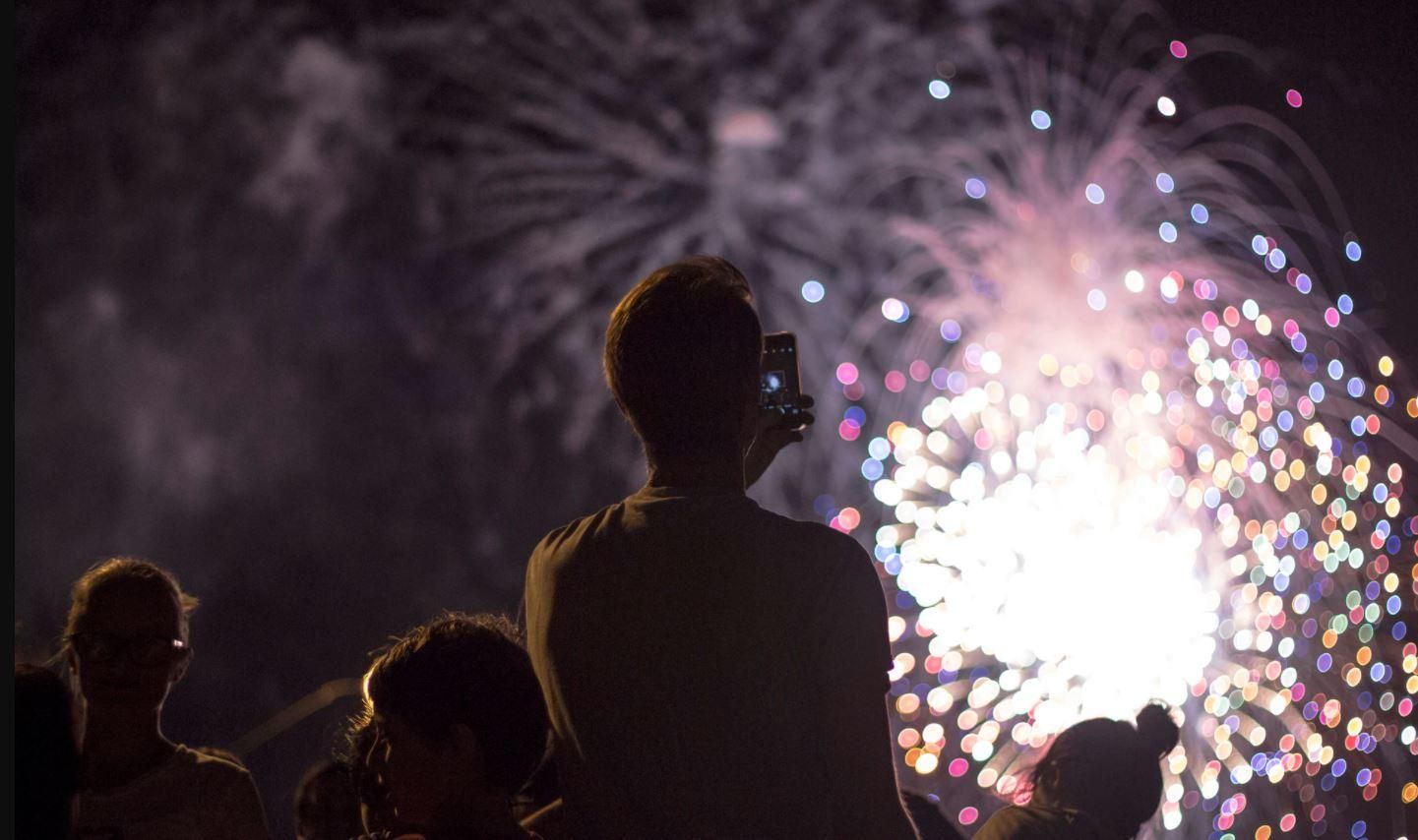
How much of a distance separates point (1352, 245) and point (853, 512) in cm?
624

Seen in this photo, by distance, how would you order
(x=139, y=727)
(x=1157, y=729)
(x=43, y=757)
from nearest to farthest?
1. (x=43, y=757)
2. (x=139, y=727)
3. (x=1157, y=729)

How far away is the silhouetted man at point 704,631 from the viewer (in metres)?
1.94

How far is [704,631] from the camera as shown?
2.01 metres

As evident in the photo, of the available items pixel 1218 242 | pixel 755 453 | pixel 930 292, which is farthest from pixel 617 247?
pixel 755 453

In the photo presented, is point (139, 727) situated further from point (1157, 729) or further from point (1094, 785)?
point (1157, 729)

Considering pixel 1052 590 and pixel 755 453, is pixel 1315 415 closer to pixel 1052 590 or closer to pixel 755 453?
pixel 1052 590

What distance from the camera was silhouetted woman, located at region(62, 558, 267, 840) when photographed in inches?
116

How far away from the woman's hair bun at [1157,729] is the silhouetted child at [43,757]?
12.0ft

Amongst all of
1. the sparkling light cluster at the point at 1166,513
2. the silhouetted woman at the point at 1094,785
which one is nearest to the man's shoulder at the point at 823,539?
the silhouetted woman at the point at 1094,785

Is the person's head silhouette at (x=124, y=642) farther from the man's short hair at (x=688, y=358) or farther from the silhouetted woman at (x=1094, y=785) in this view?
the silhouetted woman at (x=1094, y=785)

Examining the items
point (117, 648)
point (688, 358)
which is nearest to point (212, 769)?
point (117, 648)

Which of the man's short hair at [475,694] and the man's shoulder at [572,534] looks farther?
the man's short hair at [475,694]

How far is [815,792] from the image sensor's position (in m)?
1.95

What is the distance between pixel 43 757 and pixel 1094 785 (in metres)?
3.36
